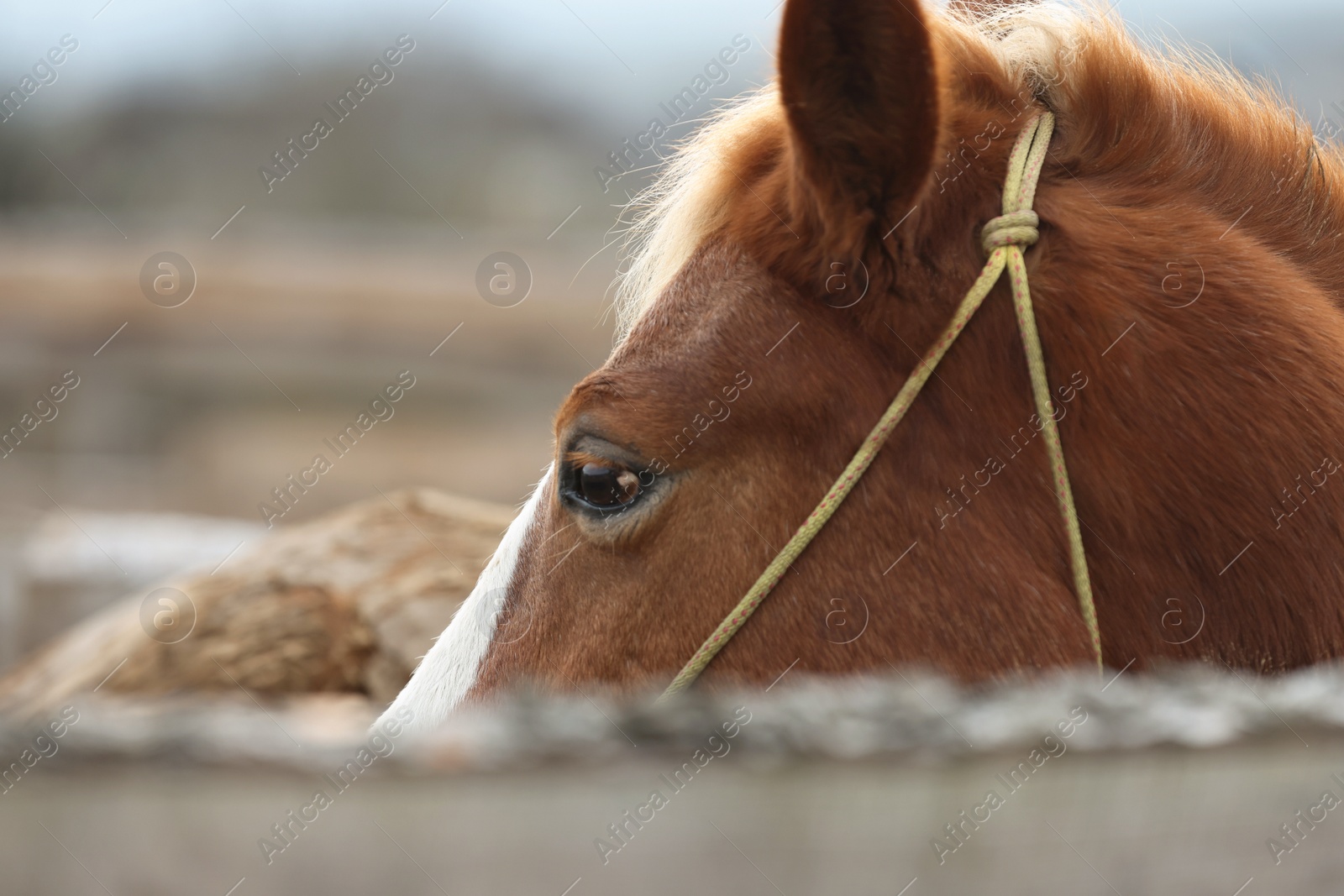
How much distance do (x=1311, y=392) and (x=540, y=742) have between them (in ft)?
3.90

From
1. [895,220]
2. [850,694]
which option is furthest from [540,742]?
[895,220]

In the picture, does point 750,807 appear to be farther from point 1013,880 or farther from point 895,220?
point 895,220

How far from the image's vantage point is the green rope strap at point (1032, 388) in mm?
1431

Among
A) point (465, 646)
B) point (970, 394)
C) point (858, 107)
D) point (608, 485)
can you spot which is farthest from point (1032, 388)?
point (465, 646)

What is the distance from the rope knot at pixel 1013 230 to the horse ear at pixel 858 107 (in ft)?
0.40

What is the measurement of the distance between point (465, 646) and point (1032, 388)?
99cm

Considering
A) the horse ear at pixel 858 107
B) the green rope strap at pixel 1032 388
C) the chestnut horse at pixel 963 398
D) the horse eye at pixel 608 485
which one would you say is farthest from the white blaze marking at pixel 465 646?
the horse ear at pixel 858 107

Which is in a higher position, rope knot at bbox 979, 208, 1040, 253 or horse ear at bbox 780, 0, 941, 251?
horse ear at bbox 780, 0, 941, 251

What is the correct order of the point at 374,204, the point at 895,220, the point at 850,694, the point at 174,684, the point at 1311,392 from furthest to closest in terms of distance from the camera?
the point at 374,204 < the point at 174,684 < the point at 895,220 < the point at 1311,392 < the point at 850,694

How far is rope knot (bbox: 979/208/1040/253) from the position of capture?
4.79 feet

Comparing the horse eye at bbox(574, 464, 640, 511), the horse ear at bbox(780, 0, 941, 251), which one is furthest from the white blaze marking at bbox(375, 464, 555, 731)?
the horse ear at bbox(780, 0, 941, 251)

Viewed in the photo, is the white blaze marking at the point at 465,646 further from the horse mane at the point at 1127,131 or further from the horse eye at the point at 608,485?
the horse mane at the point at 1127,131

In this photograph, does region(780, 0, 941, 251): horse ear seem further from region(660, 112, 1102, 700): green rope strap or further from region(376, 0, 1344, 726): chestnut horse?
region(660, 112, 1102, 700): green rope strap

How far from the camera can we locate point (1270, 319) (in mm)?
1430
